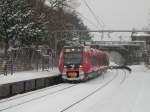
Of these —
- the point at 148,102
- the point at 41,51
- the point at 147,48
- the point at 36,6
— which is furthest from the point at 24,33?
the point at 147,48

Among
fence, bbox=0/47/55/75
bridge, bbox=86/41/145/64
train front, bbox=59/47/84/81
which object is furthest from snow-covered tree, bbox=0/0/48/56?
bridge, bbox=86/41/145/64

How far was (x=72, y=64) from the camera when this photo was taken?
104ft

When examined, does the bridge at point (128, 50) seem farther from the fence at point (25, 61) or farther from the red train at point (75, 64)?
the red train at point (75, 64)

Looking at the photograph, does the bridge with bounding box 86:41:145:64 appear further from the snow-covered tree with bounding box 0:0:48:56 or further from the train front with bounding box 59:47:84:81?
the train front with bounding box 59:47:84:81

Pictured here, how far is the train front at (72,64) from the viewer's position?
31.3 m

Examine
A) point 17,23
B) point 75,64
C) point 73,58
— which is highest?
point 17,23

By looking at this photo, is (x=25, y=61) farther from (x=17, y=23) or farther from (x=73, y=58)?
(x=73, y=58)

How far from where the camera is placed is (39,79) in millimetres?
26531

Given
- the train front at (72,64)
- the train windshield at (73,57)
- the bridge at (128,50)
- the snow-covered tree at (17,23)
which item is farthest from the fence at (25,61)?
the bridge at (128,50)

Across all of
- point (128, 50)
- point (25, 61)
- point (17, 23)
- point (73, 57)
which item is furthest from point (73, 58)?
point (128, 50)

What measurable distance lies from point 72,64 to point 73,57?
2.45 feet

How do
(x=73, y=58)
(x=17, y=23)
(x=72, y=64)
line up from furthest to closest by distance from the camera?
(x=17, y=23) < (x=73, y=58) < (x=72, y=64)

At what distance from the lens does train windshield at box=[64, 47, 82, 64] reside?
1262 inches

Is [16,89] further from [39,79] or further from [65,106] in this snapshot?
[65,106]
